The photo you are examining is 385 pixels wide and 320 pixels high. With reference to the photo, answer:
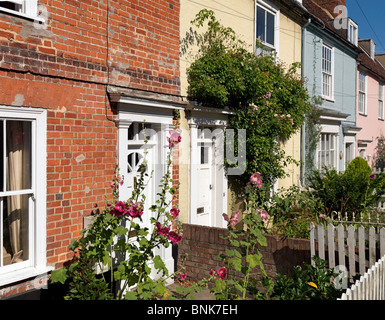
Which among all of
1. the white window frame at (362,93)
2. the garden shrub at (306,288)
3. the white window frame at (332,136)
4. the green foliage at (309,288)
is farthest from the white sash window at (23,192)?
the white window frame at (362,93)

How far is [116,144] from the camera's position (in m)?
5.84

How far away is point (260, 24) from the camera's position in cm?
1009

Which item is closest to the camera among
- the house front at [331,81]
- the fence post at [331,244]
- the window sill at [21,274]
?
the window sill at [21,274]

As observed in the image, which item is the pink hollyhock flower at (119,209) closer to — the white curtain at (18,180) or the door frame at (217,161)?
the white curtain at (18,180)

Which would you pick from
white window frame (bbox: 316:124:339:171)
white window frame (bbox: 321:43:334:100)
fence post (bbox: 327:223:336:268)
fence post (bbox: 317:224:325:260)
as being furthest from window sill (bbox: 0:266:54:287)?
white window frame (bbox: 321:43:334:100)

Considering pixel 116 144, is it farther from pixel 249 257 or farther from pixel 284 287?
pixel 284 287

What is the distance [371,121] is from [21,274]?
64.6 feet

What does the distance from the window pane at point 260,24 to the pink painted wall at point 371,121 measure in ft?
33.5

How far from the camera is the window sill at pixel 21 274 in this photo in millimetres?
4250

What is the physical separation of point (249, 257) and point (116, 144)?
8.57ft

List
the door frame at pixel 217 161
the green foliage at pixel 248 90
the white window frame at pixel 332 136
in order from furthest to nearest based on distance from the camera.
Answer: the white window frame at pixel 332 136 → the door frame at pixel 217 161 → the green foliage at pixel 248 90

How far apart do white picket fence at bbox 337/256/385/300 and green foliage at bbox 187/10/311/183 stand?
13.3 feet

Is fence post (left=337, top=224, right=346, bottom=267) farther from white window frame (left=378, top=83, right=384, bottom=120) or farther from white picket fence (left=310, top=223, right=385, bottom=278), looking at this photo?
white window frame (left=378, top=83, right=384, bottom=120)

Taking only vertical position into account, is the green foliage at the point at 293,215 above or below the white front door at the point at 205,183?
below
